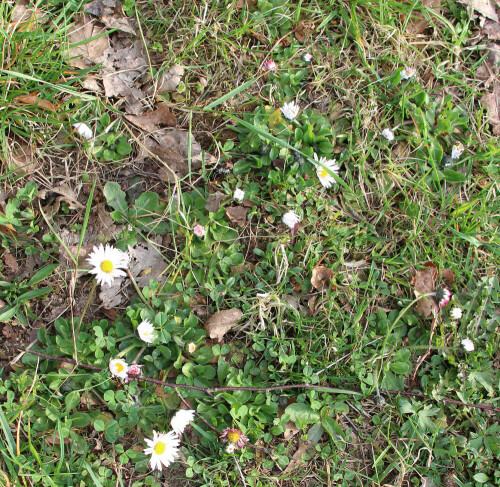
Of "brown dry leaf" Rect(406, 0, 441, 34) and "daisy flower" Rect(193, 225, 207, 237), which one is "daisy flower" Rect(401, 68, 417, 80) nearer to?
"brown dry leaf" Rect(406, 0, 441, 34)

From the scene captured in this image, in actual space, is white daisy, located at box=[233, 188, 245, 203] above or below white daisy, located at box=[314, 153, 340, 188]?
below

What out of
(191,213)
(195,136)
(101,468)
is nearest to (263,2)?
(195,136)

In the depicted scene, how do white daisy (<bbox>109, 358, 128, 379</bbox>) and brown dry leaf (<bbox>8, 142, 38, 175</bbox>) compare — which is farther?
brown dry leaf (<bbox>8, 142, 38, 175</bbox>)

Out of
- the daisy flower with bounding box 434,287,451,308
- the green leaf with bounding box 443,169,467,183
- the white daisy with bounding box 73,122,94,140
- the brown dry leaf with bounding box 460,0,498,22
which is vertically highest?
the brown dry leaf with bounding box 460,0,498,22

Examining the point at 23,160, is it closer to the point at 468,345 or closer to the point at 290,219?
the point at 290,219

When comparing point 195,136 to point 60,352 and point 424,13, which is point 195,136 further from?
point 424,13

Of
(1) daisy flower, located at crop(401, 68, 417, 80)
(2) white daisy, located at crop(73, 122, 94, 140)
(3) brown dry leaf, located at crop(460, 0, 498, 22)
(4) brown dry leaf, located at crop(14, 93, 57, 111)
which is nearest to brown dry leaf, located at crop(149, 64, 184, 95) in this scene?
(2) white daisy, located at crop(73, 122, 94, 140)
